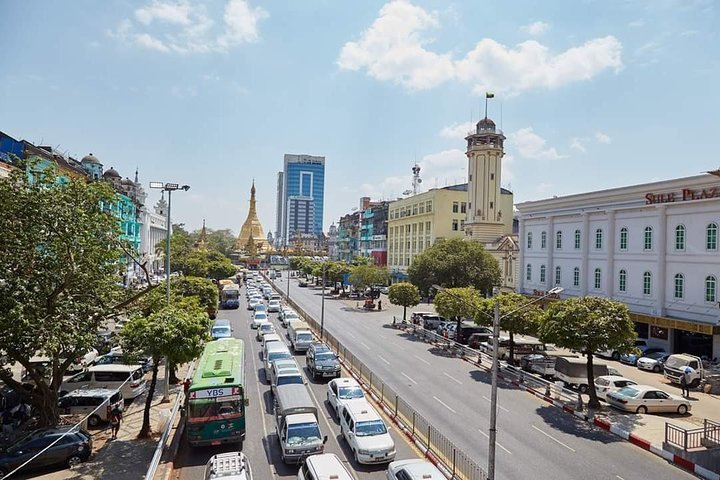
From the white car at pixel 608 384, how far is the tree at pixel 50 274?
23750mm

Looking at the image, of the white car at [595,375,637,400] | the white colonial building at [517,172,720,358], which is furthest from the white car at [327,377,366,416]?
the white colonial building at [517,172,720,358]

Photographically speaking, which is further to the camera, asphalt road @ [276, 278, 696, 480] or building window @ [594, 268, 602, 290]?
building window @ [594, 268, 602, 290]

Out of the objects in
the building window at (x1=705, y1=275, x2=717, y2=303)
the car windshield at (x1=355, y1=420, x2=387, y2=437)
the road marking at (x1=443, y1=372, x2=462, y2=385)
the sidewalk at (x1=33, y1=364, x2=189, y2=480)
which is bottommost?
the sidewalk at (x1=33, y1=364, x2=189, y2=480)

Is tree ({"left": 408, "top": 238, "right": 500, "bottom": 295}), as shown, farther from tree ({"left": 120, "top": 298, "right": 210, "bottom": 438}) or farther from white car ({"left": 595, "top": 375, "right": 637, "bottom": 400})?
tree ({"left": 120, "top": 298, "right": 210, "bottom": 438})

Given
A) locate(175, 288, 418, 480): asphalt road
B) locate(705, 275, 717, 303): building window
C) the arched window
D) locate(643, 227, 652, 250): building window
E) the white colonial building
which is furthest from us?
locate(643, 227, 652, 250): building window

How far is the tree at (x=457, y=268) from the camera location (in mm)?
55094

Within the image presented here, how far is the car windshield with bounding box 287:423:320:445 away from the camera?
55.5 feet

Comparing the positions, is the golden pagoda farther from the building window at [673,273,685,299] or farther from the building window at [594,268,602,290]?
the building window at [673,273,685,299]

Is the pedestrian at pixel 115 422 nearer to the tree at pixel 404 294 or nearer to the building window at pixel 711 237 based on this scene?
the tree at pixel 404 294

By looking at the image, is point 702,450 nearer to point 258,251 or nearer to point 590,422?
point 590,422

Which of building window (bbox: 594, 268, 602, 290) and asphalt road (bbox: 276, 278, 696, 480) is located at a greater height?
building window (bbox: 594, 268, 602, 290)

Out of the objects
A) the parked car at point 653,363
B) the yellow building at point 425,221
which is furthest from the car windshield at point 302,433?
the yellow building at point 425,221

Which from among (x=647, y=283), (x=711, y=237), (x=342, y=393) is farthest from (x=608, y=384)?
(x=647, y=283)

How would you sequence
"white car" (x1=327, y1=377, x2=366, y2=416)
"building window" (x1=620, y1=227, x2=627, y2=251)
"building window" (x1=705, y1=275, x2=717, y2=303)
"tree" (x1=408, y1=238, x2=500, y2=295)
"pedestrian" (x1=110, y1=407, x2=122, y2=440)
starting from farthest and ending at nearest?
1. "tree" (x1=408, y1=238, x2=500, y2=295)
2. "building window" (x1=620, y1=227, x2=627, y2=251)
3. "building window" (x1=705, y1=275, x2=717, y2=303)
4. "white car" (x1=327, y1=377, x2=366, y2=416)
5. "pedestrian" (x1=110, y1=407, x2=122, y2=440)
